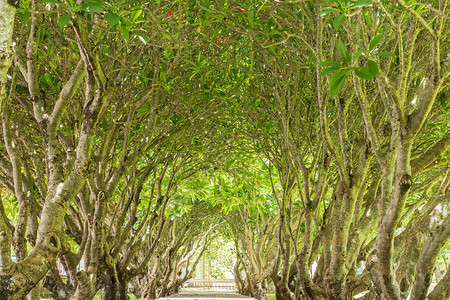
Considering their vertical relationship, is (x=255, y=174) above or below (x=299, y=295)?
above

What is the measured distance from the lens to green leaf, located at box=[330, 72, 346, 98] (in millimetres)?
1966

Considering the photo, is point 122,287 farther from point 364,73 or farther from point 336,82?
point 364,73

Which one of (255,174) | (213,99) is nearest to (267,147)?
(213,99)

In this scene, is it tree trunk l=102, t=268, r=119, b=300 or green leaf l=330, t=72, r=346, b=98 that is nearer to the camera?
green leaf l=330, t=72, r=346, b=98

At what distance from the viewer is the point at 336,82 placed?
2000mm

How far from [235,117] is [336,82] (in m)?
4.60

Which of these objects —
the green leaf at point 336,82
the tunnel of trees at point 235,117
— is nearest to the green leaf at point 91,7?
the tunnel of trees at point 235,117

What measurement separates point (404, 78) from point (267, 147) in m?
3.79

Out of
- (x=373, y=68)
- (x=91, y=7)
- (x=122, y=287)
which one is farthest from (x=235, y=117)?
(x=373, y=68)

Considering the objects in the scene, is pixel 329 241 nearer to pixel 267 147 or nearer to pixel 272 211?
pixel 267 147

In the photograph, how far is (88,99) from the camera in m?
3.60

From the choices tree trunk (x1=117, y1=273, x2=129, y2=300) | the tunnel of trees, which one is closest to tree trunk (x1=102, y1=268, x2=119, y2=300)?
the tunnel of trees

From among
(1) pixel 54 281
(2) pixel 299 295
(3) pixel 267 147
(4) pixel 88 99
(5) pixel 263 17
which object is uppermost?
(5) pixel 263 17

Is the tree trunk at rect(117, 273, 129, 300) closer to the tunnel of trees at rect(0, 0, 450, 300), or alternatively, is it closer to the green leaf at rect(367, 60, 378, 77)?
the tunnel of trees at rect(0, 0, 450, 300)
